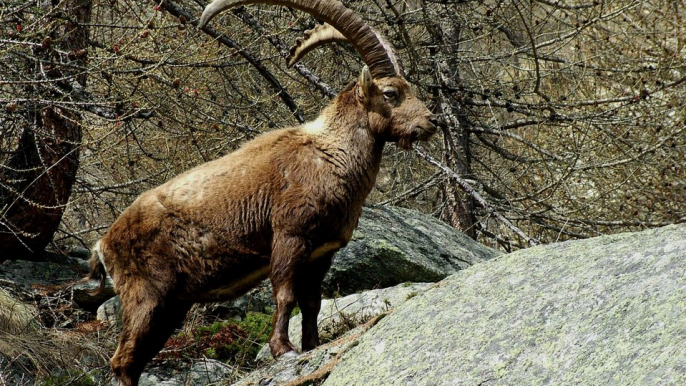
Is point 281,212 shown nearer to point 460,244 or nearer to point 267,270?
point 267,270

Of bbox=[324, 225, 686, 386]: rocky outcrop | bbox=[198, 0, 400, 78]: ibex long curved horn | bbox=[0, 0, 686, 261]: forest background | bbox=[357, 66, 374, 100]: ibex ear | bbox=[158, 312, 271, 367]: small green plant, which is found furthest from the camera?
bbox=[0, 0, 686, 261]: forest background

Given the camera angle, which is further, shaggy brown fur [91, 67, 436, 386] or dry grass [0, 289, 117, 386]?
dry grass [0, 289, 117, 386]

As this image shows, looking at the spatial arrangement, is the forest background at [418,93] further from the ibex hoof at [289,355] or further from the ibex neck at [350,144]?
the ibex hoof at [289,355]

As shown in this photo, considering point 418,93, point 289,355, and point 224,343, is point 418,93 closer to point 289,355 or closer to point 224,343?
point 224,343

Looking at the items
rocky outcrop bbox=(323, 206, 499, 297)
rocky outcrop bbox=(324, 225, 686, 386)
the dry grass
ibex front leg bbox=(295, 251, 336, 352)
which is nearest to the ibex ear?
ibex front leg bbox=(295, 251, 336, 352)

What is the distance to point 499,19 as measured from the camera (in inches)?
386

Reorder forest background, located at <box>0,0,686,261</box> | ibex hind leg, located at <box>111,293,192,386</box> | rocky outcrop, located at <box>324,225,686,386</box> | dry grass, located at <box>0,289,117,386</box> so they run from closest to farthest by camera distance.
A: rocky outcrop, located at <box>324,225,686,386</box>
ibex hind leg, located at <box>111,293,192,386</box>
dry grass, located at <box>0,289,117,386</box>
forest background, located at <box>0,0,686,261</box>

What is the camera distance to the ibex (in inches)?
219

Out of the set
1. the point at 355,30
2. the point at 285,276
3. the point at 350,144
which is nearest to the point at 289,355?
the point at 285,276

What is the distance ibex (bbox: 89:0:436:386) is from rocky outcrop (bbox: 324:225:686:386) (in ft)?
5.06

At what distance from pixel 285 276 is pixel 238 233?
0.51m

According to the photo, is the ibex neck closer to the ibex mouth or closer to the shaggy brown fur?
the shaggy brown fur

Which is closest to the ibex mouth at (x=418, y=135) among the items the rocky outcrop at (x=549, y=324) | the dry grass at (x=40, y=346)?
the rocky outcrop at (x=549, y=324)

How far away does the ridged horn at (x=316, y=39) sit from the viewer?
6.56 metres
